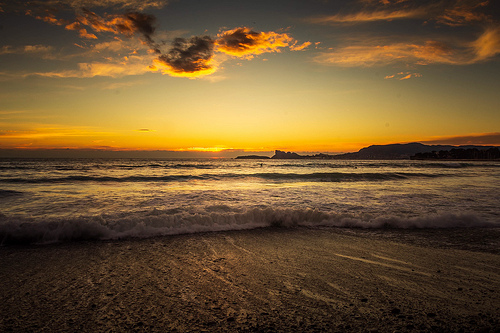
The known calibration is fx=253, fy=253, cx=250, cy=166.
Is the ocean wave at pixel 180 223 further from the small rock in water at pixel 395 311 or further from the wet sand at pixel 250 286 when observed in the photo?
the small rock in water at pixel 395 311

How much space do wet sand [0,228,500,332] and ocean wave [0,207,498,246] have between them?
414mm

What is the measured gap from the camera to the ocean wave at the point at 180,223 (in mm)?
5223

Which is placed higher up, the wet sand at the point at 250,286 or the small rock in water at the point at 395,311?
the small rock in water at the point at 395,311

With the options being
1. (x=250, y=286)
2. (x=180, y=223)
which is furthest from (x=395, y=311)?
(x=180, y=223)

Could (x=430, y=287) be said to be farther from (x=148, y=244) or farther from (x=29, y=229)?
(x=29, y=229)

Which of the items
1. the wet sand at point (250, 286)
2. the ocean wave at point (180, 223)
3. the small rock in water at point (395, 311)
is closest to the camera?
the wet sand at point (250, 286)

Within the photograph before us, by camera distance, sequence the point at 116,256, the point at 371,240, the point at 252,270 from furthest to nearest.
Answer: the point at 371,240
the point at 116,256
the point at 252,270

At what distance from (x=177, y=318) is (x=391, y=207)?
8503 mm

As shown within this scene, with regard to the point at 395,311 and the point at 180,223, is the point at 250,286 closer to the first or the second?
the point at 395,311

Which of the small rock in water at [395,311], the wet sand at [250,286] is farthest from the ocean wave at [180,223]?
the small rock in water at [395,311]

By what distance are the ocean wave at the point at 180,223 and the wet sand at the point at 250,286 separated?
1.36ft

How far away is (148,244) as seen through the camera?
496cm

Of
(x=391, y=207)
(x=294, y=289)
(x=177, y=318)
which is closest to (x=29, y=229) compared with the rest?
(x=177, y=318)

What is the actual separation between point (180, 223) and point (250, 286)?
344cm
